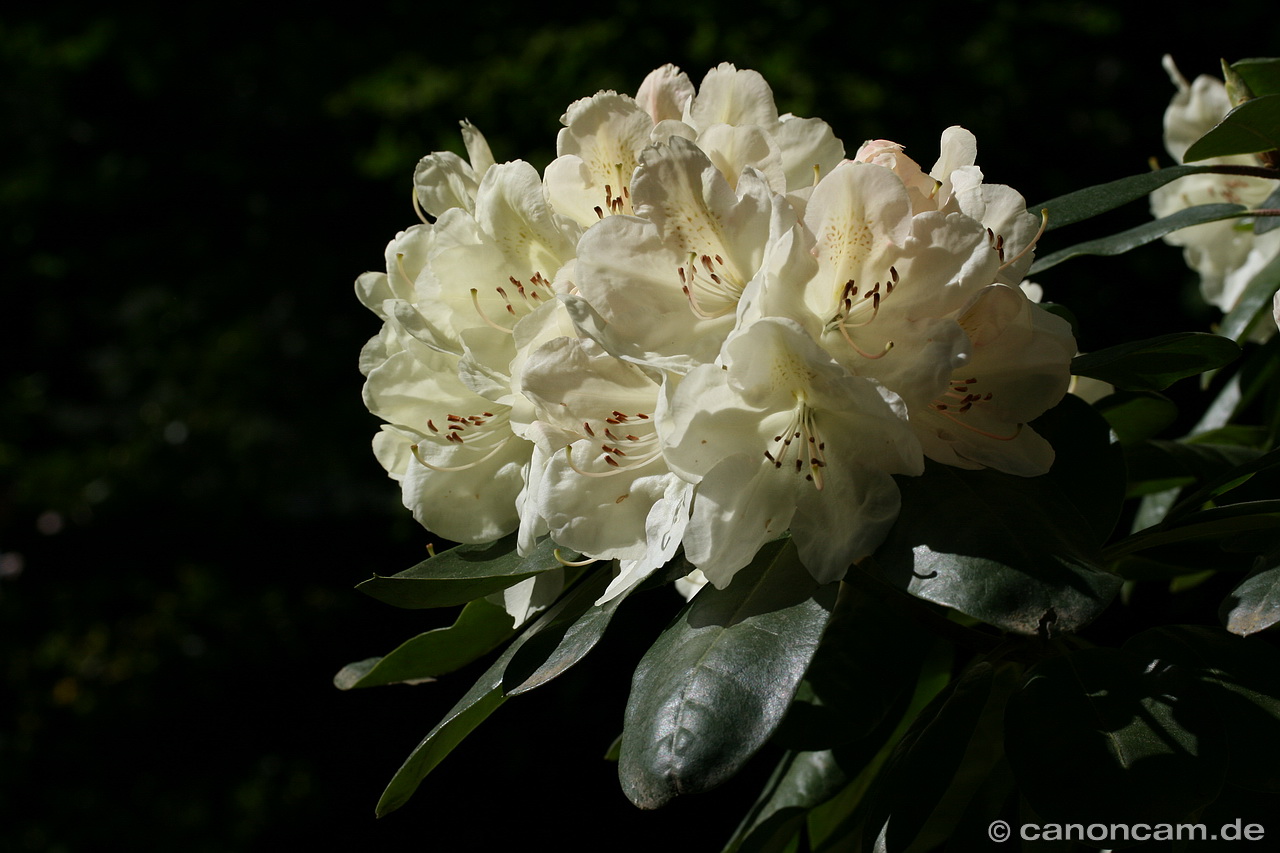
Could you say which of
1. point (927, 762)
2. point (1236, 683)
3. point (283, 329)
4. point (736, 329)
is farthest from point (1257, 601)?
point (283, 329)

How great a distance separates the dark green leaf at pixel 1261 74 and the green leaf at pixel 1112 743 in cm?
60

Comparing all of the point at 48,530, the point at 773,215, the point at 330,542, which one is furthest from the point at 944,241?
the point at 48,530

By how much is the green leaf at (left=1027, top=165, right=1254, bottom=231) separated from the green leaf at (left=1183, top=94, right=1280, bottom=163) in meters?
0.04

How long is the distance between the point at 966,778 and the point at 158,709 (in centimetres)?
298

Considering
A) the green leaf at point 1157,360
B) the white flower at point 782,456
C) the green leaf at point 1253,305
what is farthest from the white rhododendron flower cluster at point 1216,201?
the white flower at point 782,456

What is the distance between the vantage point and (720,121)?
676 millimetres

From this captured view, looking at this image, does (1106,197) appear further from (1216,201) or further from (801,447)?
(801,447)

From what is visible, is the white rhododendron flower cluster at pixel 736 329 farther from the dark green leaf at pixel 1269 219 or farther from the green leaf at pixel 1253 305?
the green leaf at pixel 1253 305

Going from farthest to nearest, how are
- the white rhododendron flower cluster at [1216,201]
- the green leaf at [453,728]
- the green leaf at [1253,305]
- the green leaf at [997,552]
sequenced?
1. the white rhododendron flower cluster at [1216,201]
2. the green leaf at [1253,305]
3. the green leaf at [453,728]
4. the green leaf at [997,552]

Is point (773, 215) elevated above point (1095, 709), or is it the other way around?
point (773, 215)

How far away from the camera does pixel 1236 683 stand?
2.12 feet

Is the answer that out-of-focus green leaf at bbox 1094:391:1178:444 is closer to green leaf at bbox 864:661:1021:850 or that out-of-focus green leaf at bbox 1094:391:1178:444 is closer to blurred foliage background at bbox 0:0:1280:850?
green leaf at bbox 864:661:1021:850

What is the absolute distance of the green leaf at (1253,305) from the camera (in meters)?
0.98

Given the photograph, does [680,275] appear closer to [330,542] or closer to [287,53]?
[330,542]
